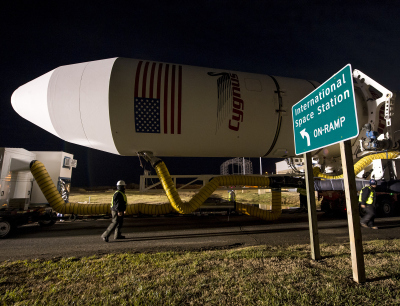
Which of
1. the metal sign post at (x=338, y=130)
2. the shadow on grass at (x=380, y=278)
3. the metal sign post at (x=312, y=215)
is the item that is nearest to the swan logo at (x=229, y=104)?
the metal sign post at (x=338, y=130)

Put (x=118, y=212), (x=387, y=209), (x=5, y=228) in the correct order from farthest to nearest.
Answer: (x=387, y=209) < (x=5, y=228) < (x=118, y=212)

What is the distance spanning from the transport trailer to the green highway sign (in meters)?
7.88

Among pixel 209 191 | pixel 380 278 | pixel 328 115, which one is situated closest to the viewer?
pixel 380 278

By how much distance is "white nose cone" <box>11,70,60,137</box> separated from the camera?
258 inches

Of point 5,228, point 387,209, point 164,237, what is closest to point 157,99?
point 164,237

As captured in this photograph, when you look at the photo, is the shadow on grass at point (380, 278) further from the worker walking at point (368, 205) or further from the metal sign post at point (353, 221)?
the worker walking at point (368, 205)

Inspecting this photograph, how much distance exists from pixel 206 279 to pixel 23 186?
820 cm

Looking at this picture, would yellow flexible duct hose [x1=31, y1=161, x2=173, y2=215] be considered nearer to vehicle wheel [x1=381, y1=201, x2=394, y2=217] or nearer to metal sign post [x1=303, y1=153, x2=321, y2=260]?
metal sign post [x1=303, y1=153, x2=321, y2=260]

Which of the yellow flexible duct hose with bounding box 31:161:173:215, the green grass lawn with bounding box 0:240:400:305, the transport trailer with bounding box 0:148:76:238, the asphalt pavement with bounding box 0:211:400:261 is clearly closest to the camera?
the green grass lawn with bounding box 0:240:400:305

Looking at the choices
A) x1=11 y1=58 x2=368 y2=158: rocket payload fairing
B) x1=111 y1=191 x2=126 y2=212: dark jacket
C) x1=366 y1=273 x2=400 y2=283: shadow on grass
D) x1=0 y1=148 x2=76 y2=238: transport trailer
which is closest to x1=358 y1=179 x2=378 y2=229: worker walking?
x1=11 y1=58 x2=368 y2=158: rocket payload fairing

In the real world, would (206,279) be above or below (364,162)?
below

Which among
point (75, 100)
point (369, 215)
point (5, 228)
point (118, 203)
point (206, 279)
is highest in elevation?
point (75, 100)

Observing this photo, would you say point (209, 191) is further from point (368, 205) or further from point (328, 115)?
point (368, 205)

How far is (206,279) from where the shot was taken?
3090 millimetres
